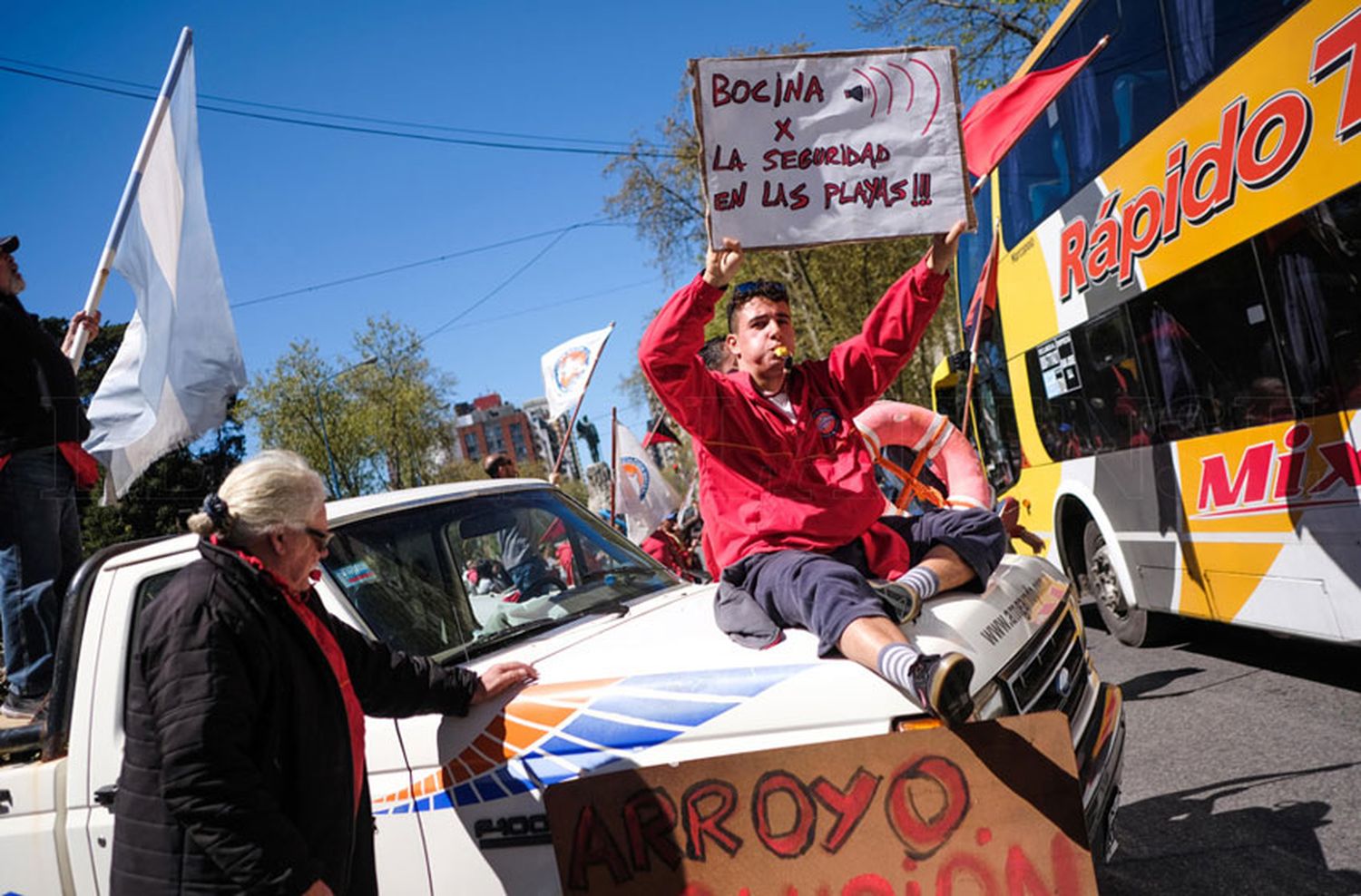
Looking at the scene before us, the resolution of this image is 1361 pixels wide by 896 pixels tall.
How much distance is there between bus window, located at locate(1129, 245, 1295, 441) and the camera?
5.25 meters

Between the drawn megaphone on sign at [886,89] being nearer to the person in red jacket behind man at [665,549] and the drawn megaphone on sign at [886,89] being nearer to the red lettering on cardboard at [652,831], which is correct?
the red lettering on cardboard at [652,831]

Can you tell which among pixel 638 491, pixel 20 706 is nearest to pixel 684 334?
pixel 20 706

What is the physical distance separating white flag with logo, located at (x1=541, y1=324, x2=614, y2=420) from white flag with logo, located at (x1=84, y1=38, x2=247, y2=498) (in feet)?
21.0

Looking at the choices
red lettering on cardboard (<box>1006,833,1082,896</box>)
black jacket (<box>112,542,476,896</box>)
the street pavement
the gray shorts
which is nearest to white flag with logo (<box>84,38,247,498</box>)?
black jacket (<box>112,542,476,896</box>)

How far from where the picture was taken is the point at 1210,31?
5.35 metres

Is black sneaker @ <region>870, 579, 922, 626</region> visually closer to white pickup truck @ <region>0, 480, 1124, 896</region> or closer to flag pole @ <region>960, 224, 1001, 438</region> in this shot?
white pickup truck @ <region>0, 480, 1124, 896</region>

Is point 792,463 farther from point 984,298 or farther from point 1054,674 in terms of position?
point 984,298

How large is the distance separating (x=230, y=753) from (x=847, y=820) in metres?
1.44

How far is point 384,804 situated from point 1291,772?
3.98 m

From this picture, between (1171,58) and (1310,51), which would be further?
(1171,58)

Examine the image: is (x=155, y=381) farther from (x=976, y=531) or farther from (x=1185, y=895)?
(x=1185, y=895)

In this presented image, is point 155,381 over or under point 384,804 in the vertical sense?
over

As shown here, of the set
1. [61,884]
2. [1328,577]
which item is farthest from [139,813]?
[1328,577]

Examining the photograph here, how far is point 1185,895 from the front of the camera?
321 cm
